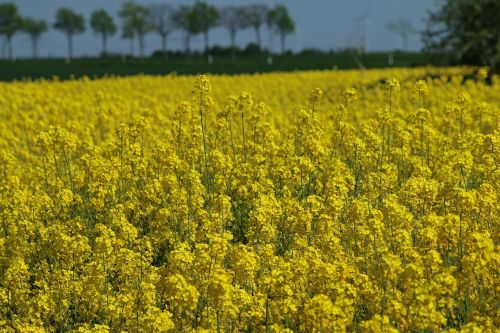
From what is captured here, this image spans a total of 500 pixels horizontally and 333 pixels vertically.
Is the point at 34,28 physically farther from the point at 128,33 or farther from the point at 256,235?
the point at 256,235

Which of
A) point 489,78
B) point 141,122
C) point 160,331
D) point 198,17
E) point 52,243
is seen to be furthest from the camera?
point 198,17

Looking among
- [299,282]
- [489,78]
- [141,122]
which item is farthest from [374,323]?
[489,78]

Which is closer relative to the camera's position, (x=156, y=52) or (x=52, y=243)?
(x=52, y=243)

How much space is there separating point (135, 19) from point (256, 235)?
115 metres

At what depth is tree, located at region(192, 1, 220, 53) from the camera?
11225 centimetres

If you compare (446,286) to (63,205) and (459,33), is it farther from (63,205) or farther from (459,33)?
(459,33)

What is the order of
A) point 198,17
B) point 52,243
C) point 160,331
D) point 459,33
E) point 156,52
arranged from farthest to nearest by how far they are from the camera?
point 198,17, point 156,52, point 459,33, point 52,243, point 160,331

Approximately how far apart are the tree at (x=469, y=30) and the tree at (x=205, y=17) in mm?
76957

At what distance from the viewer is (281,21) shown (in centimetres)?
12350

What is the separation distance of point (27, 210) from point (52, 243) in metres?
1.09

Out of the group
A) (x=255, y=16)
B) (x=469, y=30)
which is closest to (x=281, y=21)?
(x=255, y=16)

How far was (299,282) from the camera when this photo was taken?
686 cm

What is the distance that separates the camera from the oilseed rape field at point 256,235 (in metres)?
6.54

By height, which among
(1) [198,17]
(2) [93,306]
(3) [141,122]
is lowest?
(2) [93,306]
